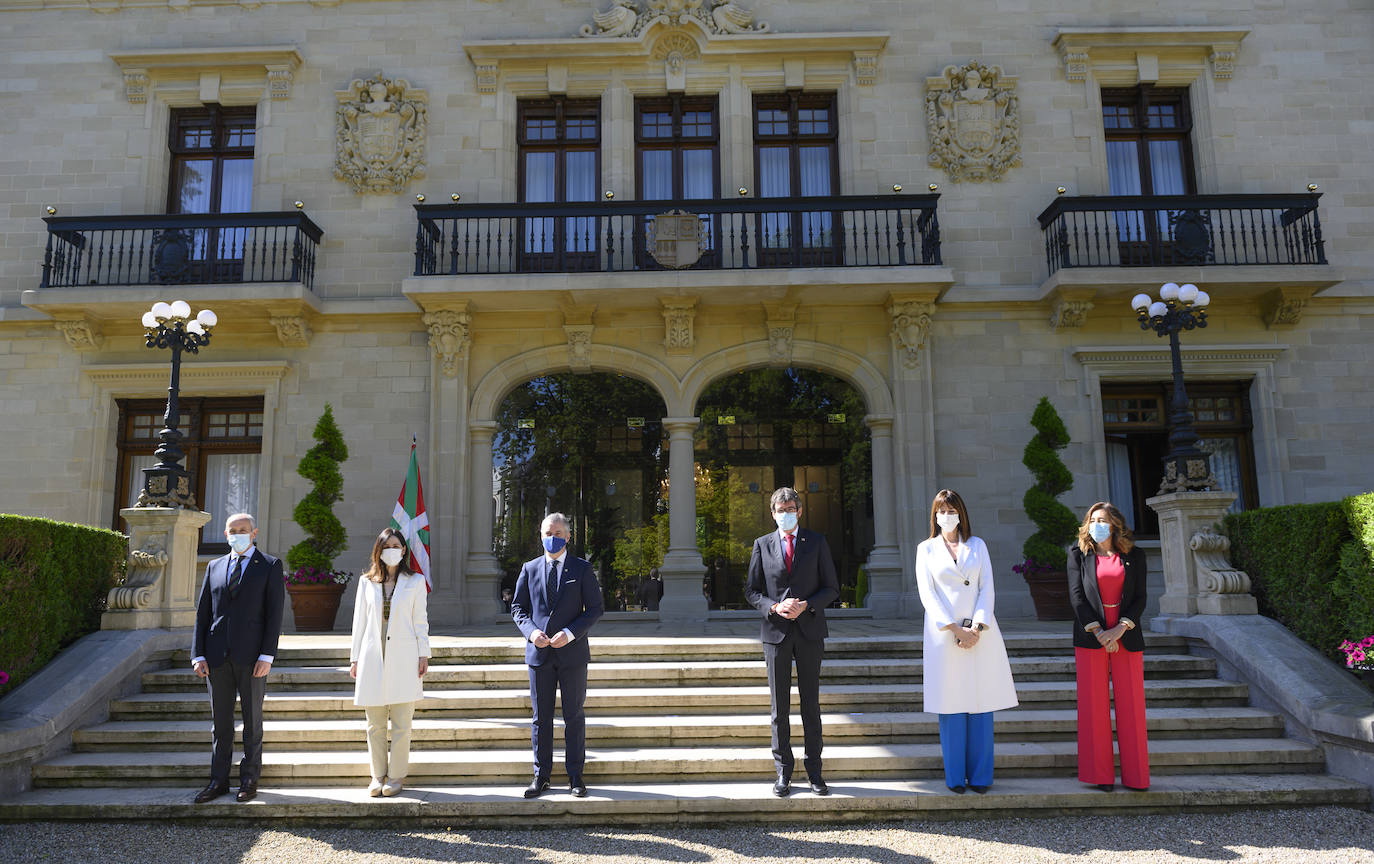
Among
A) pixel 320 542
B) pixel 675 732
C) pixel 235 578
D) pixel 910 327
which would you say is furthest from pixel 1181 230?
pixel 235 578

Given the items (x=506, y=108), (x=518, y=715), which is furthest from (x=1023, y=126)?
(x=518, y=715)

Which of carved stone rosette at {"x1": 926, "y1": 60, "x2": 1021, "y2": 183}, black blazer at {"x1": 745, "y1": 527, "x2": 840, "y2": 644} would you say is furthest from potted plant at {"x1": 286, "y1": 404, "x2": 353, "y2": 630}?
carved stone rosette at {"x1": 926, "y1": 60, "x2": 1021, "y2": 183}

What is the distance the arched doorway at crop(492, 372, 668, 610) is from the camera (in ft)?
44.0

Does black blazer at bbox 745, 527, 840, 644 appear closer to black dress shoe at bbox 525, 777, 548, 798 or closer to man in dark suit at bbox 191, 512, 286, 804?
black dress shoe at bbox 525, 777, 548, 798

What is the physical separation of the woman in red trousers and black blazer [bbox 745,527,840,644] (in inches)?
60.9

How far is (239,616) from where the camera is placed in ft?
19.2

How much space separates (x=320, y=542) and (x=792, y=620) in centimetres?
765

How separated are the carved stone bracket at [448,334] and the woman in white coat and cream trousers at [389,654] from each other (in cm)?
672

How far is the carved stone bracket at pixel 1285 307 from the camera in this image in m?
12.2

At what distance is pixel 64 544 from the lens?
7461 mm

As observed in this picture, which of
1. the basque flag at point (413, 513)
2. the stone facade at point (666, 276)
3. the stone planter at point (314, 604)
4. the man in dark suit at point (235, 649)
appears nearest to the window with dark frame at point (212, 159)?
the stone facade at point (666, 276)

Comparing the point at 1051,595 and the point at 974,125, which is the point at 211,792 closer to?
the point at 1051,595

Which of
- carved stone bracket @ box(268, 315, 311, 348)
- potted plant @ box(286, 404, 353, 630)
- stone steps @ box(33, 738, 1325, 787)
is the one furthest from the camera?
carved stone bracket @ box(268, 315, 311, 348)

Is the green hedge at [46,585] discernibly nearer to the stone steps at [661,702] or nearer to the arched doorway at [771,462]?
the stone steps at [661,702]
